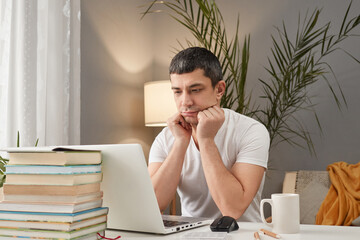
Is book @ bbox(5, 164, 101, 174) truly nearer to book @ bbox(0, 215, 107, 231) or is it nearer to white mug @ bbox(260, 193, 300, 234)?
book @ bbox(0, 215, 107, 231)

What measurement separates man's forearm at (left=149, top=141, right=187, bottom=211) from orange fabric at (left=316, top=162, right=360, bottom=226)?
1.31 m

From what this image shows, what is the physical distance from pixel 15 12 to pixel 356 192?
2.19m

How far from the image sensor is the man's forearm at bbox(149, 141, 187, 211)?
171 centimetres

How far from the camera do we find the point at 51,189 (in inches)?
37.3

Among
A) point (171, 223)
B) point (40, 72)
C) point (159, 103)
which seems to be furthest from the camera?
point (159, 103)

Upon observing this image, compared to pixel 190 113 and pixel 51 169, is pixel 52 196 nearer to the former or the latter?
pixel 51 169

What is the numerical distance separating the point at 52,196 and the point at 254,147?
910 millimetres

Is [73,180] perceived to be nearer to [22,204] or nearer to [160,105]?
[22,204]

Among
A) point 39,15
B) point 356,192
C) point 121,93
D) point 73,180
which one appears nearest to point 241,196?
point 73,180

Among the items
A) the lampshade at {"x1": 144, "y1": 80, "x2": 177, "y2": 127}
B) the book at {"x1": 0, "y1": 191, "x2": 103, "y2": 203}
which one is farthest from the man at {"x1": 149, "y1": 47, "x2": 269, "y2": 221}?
the lampshade at {"x1": 144, "y1": 80, "x2": 177, "y2": 127}

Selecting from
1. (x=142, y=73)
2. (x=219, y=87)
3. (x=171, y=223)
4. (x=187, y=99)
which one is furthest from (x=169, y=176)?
(x=142, y=73)

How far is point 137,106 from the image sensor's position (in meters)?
3.51

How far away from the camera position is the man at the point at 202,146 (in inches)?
63.6

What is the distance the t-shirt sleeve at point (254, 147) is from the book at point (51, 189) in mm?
767
